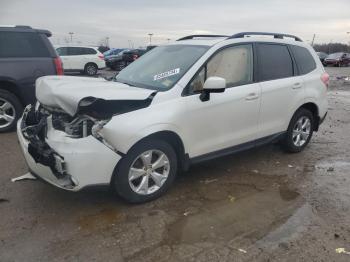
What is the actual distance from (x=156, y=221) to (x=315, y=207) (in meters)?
1.82

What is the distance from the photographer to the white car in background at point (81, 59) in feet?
69.8

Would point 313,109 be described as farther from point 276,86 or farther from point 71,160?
point 71,160

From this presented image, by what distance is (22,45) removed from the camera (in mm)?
7270

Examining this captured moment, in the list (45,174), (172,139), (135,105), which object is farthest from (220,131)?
(45,174)

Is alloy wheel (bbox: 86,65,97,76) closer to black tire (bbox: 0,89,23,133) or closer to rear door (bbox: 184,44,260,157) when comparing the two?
black tire (bbox: 0,89,23,133)

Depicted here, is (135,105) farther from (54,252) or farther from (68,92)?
(54,252)

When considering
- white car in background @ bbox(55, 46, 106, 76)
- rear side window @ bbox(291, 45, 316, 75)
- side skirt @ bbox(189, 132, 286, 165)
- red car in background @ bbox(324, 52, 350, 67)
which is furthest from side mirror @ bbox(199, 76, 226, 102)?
red car in background @ bbox(324, 52, 350, 67)

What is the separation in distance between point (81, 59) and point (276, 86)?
58.4ft

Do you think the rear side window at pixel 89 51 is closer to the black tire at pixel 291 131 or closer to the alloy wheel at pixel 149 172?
the black tire at pixel 291 131

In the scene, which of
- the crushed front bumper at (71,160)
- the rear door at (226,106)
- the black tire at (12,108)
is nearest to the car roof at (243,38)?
the rear door at (226,106)

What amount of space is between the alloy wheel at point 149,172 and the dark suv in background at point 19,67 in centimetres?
398

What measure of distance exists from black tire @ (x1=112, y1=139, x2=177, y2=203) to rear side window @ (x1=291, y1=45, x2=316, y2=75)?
9.15 feet

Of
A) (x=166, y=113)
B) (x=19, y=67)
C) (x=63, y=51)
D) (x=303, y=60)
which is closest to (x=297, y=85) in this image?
(x=303, y=60)

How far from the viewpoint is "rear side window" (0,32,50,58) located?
713 centimetres
